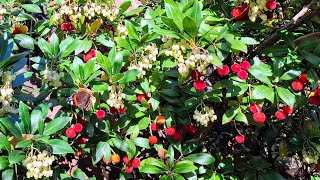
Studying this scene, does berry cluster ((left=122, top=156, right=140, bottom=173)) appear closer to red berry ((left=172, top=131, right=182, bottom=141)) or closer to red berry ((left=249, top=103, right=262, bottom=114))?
red berry ((left=172, top=131, right=182, bottom=141))

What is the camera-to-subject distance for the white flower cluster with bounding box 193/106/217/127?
6.36 ft

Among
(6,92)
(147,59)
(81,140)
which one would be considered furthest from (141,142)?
(6,92)

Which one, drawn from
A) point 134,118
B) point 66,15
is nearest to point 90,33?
point 66,15

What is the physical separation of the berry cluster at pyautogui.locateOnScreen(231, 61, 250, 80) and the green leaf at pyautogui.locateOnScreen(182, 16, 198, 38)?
27cm

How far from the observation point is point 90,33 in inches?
85.0

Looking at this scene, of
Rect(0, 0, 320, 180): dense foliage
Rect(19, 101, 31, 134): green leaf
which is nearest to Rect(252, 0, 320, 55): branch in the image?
Rect(0, 0, 320, 180): dense foliage

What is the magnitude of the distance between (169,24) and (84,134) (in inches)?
27.2

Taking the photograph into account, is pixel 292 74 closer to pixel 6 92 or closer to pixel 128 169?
pixel 128 169

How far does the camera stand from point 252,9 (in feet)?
5.73

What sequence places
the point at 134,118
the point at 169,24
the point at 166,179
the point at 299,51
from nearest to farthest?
the point at 169,24
the point at 299,51
the point at 166,179
the point at 134,118

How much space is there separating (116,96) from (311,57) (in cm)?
78

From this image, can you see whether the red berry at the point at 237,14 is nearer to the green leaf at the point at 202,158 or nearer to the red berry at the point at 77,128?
the green leaf at the point at 202,158

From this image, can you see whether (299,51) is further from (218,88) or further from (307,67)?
(218,88)

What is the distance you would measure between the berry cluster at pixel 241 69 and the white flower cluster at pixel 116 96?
0.46 m
